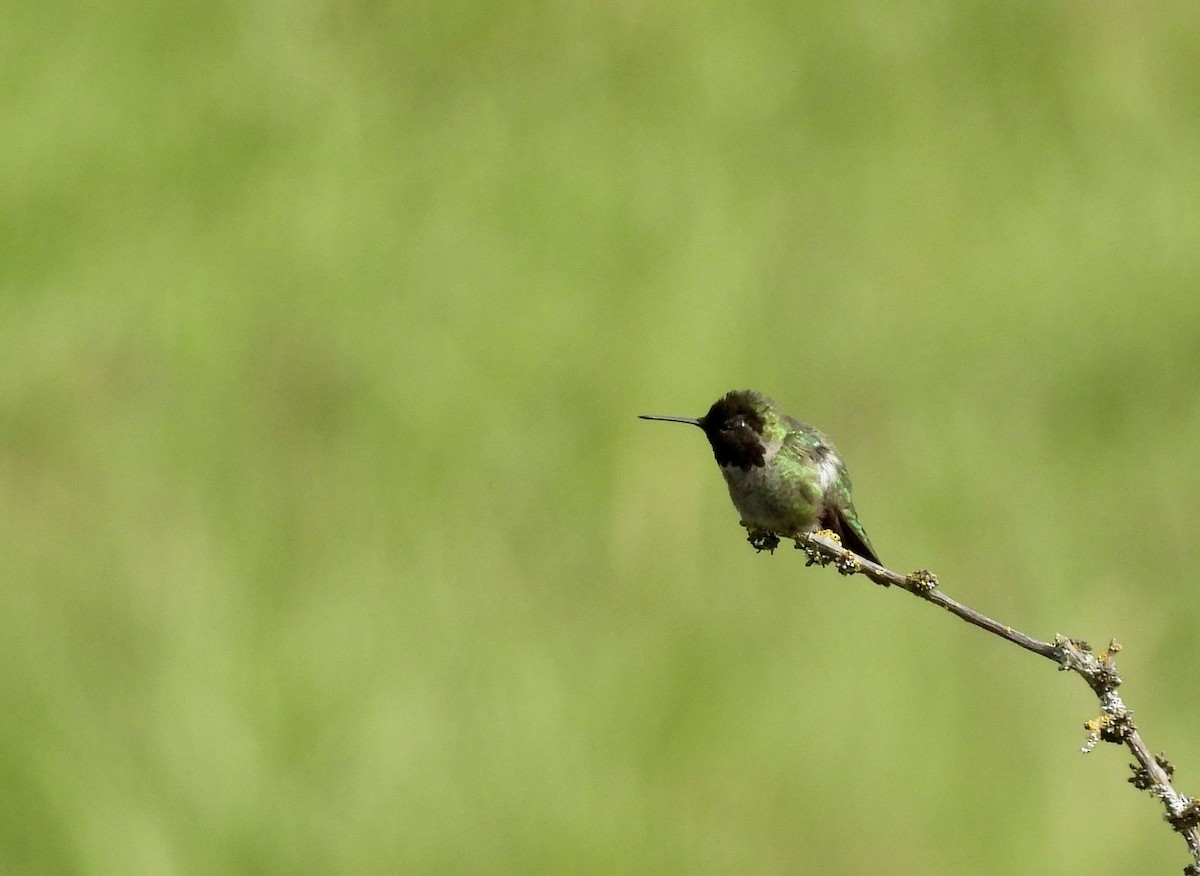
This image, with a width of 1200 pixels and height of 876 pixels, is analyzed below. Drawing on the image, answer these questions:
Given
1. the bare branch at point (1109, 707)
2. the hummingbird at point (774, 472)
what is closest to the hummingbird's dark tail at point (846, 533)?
the hummingbird at point (774, 472)

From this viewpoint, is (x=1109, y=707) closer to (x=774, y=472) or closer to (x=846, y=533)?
(x=774, y=472)

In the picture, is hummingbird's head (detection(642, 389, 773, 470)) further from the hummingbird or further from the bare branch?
the bare branch

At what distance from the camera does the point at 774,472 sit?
235cm

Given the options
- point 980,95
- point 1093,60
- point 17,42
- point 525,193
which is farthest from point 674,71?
point 17,42

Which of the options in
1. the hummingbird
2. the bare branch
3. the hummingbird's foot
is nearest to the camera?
the bare branch

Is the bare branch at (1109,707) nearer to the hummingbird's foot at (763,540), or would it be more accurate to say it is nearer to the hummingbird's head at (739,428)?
the hummingbird's foot at (763,540)

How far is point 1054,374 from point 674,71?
1.73m

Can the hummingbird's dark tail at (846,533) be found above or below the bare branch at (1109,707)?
above

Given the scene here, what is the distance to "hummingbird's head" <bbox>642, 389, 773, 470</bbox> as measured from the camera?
93.2 inches

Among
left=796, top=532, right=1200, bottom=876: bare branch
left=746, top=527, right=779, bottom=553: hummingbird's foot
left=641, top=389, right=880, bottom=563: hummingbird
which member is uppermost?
left=641, top=389, right=880, bottom=563: hummingbird

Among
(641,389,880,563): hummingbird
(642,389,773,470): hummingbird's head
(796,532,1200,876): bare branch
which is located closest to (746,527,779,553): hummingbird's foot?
(641,389,880,563): hummingbird

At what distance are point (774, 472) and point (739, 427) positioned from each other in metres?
0.10

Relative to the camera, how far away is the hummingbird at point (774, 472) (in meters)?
2.34

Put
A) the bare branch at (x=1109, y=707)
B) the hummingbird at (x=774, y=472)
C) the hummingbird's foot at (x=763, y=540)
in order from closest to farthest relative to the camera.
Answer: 1. the bare branch at (x=1109, y=707)
2. the hummingbird's foot at (x=763, y=540)
3. the hummingbird at (x=774, y=472)
